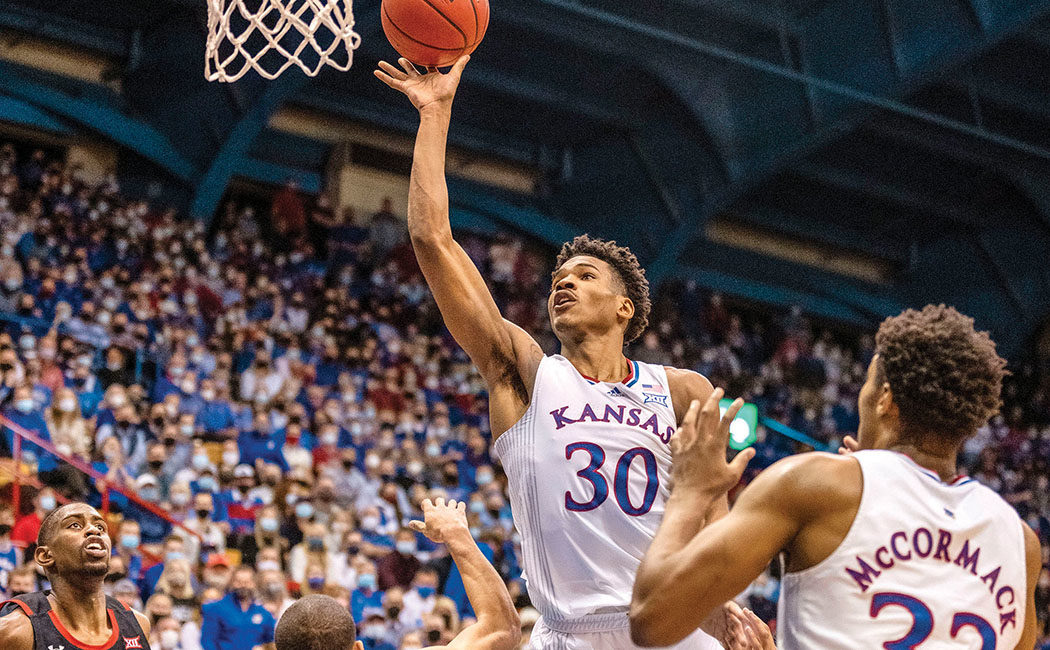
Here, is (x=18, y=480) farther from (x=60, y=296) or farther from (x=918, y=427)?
(x=918, y=427)

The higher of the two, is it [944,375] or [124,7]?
[124,7]

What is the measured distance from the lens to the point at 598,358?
12.0 feet

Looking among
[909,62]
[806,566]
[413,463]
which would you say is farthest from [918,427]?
[909,62]

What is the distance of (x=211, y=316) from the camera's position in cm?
1220

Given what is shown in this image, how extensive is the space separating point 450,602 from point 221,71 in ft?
16.8

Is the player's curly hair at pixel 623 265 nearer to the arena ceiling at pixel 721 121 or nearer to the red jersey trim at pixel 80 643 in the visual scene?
the red jersey trim at pixel 80 643

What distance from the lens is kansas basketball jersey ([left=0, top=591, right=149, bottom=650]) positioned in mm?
4258

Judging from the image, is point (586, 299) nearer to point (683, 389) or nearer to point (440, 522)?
point (683, 389)

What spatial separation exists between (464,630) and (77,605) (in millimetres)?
1958

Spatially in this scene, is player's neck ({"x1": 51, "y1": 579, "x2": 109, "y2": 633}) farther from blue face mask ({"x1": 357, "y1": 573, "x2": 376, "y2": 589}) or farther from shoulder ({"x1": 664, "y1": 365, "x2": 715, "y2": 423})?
blue face mask ({"x1": 357, "y1": 573, "x2": 376, "y2": 589})

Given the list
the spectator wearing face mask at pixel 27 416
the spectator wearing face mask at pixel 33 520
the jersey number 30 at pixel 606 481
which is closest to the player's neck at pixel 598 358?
the jersey number 30 at pixel 606 481

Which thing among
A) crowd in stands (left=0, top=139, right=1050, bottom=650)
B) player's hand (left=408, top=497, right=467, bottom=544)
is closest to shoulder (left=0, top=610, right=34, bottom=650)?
player's hand (left=408, top=497, right=467, bottom=544)

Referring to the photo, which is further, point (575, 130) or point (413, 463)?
point (575, 130)

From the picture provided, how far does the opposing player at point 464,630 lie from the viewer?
3014 mm
